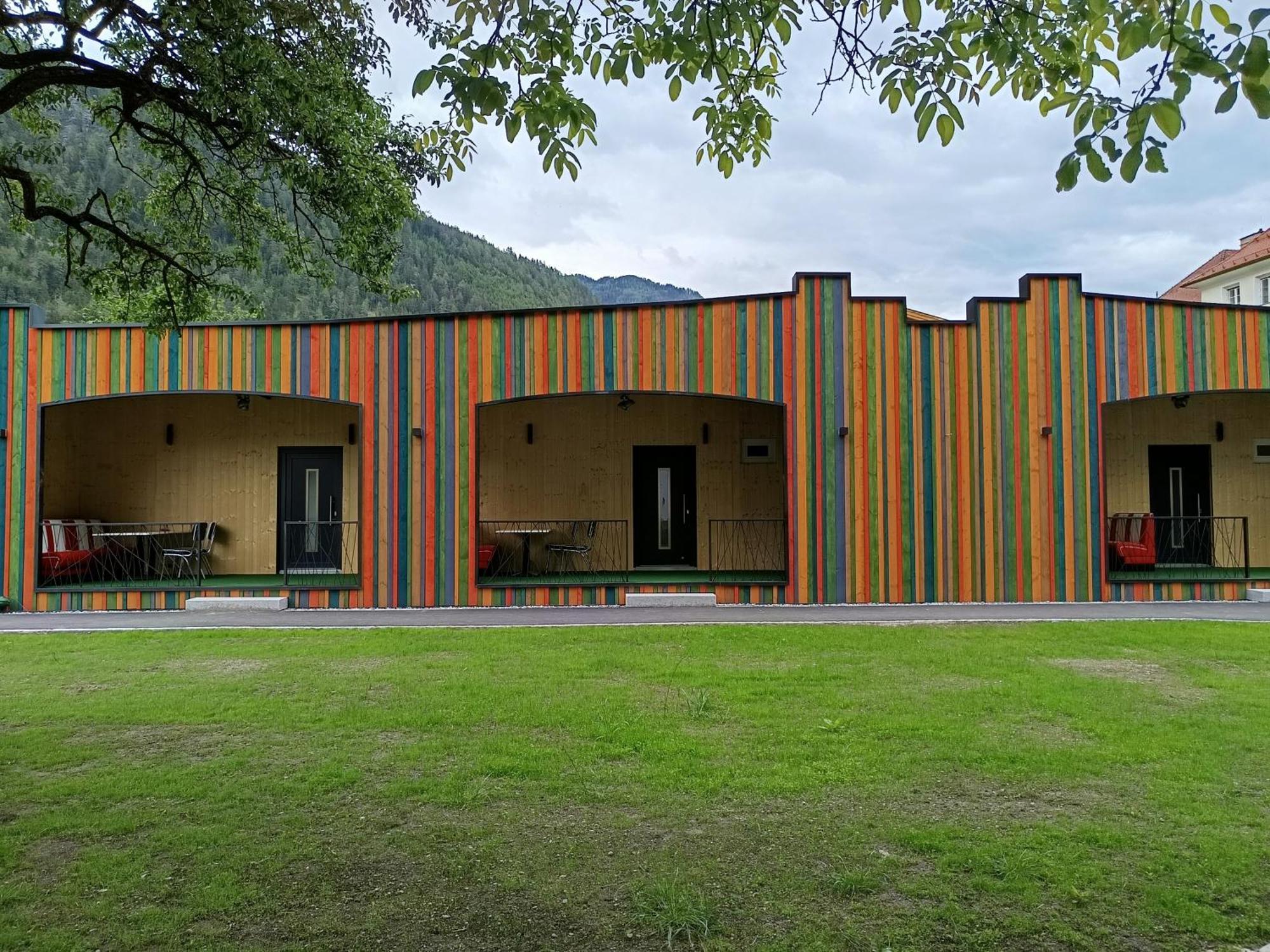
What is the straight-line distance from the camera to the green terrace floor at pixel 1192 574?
1062cm

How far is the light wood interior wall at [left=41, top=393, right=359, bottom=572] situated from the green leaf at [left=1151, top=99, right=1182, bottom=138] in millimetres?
11447

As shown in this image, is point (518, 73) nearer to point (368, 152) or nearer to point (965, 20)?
point (965, 20)

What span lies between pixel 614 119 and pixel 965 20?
181 cm

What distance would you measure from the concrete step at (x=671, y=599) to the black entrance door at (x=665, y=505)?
2.41 m

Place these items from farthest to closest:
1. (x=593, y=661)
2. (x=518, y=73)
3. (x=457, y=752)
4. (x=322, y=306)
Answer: (x=322, y=306) → (x=593, y=661) → (x=457, y=752) → (x=518, y=73)

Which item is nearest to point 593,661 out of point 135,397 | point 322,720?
point 322,720

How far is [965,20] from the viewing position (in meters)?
3.46

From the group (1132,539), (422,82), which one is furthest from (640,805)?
(1132,539)

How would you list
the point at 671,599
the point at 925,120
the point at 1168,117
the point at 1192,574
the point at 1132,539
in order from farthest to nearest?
1. the point at 1132,539
2. the point at 1192,574
3. the point at 671,599
4. the point at 925,120
5. the point at 1168,117

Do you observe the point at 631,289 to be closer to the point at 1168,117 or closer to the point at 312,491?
the point at 312,491

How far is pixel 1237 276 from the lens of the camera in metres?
29.2

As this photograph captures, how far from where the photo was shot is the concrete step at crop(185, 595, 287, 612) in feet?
33.3

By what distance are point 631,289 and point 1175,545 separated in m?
74.4

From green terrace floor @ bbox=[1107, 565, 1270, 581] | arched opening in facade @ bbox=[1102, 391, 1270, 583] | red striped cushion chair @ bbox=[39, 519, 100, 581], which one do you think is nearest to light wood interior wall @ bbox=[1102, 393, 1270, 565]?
arched opening in facade @ bbox=[1102, 391, 1270, 583]
